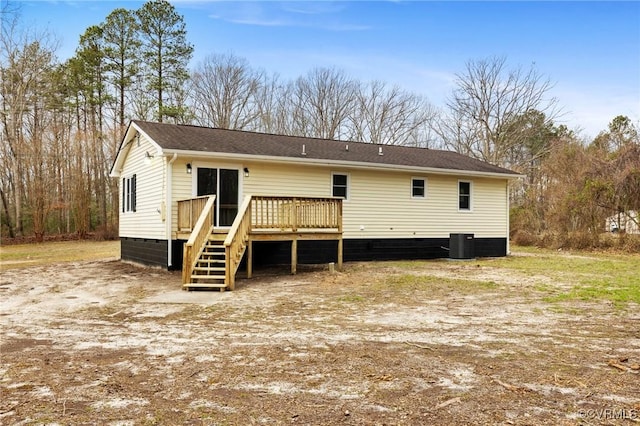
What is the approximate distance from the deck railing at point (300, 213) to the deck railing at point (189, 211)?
Result: 48.7 inches

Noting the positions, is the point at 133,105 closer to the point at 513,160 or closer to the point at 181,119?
the point at 181,119

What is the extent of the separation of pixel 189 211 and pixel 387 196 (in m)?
6.34

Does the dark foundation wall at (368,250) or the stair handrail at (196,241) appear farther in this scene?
the dark foundation wall at (368,250)

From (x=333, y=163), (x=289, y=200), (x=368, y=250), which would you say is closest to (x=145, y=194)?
(x=289, y=200)

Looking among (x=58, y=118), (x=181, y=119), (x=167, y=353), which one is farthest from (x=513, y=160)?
(x=167, y=353)

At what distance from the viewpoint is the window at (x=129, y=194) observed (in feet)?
49.9

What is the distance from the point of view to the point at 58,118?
28906mm

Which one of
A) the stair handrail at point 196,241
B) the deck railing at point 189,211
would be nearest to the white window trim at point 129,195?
the deck railing at point 189,211

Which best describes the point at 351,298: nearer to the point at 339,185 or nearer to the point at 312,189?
the point at 312,189

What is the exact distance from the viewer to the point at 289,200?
11539 mm

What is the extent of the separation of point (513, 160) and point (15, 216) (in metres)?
31.4

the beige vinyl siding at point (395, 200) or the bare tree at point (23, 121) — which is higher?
the bare tree at point (23, 121)

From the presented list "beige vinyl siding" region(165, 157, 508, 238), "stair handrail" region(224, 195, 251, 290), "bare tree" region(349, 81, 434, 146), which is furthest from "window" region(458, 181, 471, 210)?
"bare tree" region(349, 81, 434, 146)

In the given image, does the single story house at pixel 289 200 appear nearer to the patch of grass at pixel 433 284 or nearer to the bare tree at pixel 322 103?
the patch of grass at pixel 433 284
